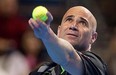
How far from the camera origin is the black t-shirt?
2795mm

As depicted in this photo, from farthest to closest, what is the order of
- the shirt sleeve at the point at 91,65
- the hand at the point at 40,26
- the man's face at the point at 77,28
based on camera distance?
the man's face at the point at 77,28 < the shirt sleeve at the point at 91,65 < the hand at the point at 40,26

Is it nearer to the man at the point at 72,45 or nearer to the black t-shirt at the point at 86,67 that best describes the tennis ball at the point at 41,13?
the man at the point at 72,45

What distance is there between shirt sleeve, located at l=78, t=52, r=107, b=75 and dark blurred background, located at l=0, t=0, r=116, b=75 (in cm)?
168

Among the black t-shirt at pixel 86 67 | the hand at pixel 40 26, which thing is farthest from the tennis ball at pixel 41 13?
the black t-shirt at pixel 86 67

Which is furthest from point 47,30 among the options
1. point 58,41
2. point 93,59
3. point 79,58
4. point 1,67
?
point 1,67

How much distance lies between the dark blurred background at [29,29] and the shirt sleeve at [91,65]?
1678mm

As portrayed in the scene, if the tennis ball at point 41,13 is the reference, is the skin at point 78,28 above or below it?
below

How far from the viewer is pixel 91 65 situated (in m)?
2.83

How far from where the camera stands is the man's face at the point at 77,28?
296 cm

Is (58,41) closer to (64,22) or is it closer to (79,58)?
(79,58)

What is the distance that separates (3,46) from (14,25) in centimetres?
27

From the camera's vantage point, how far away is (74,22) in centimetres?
302

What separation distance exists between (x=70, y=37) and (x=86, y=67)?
262mm

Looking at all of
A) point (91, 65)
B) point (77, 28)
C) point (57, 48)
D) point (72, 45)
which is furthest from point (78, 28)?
point (57, 48)
